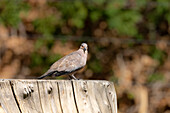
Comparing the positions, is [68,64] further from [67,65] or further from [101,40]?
[101,40]

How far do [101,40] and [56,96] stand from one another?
392 inches

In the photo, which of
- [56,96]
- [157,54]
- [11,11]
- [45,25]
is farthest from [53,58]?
[56,96]

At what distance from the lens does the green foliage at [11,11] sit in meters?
12.4

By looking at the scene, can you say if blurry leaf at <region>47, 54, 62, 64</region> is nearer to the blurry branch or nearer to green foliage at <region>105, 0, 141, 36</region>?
the blurry branch

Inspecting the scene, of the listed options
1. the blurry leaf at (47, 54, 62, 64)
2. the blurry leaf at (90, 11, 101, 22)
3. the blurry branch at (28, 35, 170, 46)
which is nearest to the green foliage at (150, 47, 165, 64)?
the blurry branch at (28, 35, 170, 46)

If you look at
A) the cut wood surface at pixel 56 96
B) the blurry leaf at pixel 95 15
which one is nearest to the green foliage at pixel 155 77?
the blurry leaf at pixel 95 15

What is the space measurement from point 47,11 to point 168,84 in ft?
15.8

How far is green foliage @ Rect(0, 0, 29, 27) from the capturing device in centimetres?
1237

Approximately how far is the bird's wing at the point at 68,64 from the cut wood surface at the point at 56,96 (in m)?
1.46

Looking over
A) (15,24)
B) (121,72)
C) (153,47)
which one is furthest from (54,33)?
(153,47)

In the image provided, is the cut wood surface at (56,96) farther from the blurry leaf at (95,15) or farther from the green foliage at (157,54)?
the green foliage at (157,54)

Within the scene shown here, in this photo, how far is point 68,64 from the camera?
5.63 meters

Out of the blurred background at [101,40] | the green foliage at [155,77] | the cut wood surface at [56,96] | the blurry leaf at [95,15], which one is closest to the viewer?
the cut wood surface at [56,96]

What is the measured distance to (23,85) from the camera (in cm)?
365
